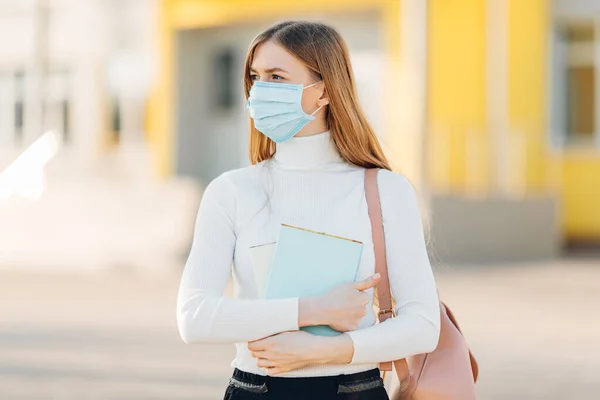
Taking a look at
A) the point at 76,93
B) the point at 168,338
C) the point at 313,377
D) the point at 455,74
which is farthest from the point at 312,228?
the point at 76,93

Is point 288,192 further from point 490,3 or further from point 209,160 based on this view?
point 209,160

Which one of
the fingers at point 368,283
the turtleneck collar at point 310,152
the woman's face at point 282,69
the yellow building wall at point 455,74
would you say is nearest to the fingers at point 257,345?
the fingers at point 368,283

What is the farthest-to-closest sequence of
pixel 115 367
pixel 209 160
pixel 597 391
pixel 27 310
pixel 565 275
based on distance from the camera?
pixel 209 160
pixel 565 275
pixel 27 310
pixel 115 367
pixel 597 391

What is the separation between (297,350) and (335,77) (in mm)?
642

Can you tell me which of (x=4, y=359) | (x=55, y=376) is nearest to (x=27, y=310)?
(x=4, y=359)

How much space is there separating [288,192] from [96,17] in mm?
19994

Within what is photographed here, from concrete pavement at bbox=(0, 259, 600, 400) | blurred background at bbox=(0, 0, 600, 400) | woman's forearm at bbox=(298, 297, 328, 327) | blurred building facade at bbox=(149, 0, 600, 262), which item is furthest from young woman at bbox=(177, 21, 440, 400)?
blurred building facade at bbox=(149, 0, 600, 262)

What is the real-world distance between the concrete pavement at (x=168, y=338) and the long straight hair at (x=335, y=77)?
4028 mm

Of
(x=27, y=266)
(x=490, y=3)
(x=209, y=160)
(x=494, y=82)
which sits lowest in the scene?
(x=27, y=266)

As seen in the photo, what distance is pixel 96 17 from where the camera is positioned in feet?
72.1

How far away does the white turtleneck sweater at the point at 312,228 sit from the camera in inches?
101

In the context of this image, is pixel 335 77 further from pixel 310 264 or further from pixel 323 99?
pixel 310 264

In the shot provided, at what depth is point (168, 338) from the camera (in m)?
8.91

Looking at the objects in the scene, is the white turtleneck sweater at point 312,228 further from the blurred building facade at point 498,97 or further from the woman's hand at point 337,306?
the blurred building facade at point 498,97
